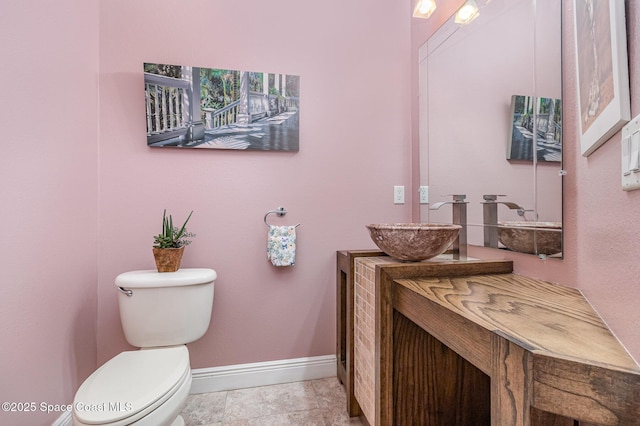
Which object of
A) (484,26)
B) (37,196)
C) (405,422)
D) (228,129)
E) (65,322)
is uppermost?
(484,26)

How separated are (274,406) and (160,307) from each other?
2.57 feet

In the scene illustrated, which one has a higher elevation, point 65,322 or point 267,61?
point 267,61

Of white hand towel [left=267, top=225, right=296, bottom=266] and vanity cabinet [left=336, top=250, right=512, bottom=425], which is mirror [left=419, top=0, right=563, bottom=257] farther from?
white hand towel [left=267, top=225, right=296, bottom=266]

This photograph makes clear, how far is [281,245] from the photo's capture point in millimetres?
1653

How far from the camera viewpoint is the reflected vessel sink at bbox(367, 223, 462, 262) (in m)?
1.13

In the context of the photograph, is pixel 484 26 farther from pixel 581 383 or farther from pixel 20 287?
pixel 20 287

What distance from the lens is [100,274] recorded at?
156cm

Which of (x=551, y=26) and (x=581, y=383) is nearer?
(x=581, y=383)

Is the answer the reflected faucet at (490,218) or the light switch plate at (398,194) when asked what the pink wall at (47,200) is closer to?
the light switch plate at (398,194)

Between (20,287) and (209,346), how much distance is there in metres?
0.90

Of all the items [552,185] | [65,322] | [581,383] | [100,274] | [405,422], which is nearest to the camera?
[581,383]

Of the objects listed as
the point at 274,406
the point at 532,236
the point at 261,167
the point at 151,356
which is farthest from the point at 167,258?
the point at 532,236

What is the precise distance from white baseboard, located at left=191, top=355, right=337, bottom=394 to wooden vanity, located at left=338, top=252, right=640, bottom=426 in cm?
21

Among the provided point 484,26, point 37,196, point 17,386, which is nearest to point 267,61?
point 484,26
